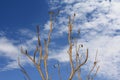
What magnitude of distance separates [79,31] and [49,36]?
3.67ft

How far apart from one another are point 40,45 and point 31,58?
0.41m

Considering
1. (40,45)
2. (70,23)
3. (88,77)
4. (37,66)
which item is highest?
(70,23)

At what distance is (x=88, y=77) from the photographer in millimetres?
6527

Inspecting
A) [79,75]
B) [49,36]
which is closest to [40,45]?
[49,36]

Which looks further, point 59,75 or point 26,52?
point 59,75

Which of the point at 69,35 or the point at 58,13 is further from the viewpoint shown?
the point at 58,13

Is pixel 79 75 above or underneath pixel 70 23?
underneath

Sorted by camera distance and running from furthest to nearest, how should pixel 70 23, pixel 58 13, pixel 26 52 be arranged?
pixel 58 13, pixel 70 23, pixel 26 52

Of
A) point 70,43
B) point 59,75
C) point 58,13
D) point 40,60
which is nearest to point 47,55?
point 40,60

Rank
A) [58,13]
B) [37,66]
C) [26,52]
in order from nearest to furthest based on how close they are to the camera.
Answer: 1. [37,66]
2. [26,52]
3. [58,13]

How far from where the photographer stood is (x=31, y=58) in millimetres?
5375

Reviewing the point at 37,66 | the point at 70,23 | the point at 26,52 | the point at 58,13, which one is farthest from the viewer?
the point at 58,13

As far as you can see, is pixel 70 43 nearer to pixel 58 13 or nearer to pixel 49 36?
pixel 49 36

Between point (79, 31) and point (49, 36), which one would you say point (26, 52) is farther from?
point (79, 31)
